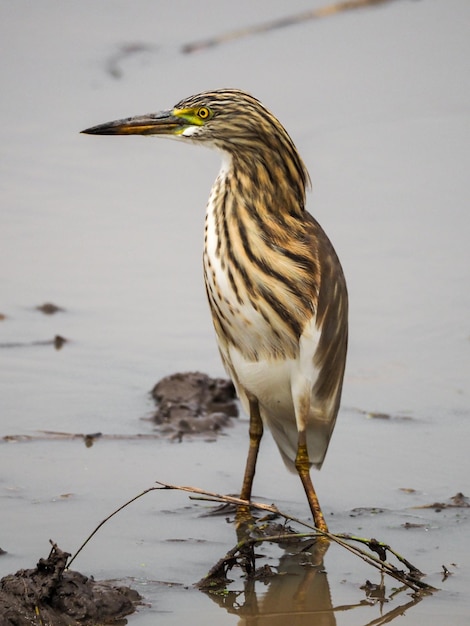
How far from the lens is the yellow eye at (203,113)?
5.87m

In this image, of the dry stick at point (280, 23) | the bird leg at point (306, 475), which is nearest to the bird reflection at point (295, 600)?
the bird leg at point (306, 475)

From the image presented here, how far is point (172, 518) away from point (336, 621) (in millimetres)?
1083

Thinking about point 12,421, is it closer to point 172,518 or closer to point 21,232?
point 172,518

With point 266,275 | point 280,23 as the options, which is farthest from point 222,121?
point 280,23

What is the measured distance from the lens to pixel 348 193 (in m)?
9.92

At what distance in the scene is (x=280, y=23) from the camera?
42.9 ft

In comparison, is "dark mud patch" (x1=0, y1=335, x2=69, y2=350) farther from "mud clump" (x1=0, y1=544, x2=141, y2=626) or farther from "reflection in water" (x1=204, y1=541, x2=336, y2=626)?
"mud clump" (x1=0, y1=544, x2=141, y2=626)

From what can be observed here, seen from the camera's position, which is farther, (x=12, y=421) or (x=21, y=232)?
(x=21, y=232)

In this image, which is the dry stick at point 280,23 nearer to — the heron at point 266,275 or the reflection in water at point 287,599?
the heron at point 266,275

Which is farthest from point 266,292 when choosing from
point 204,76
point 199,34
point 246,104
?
point 199,34

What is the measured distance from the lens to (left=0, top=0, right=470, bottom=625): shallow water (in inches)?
215

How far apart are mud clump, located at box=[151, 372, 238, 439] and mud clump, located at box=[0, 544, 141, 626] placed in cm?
199

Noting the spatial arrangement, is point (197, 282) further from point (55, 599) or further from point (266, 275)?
point (55, 599)

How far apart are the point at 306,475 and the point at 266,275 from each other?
862mm
